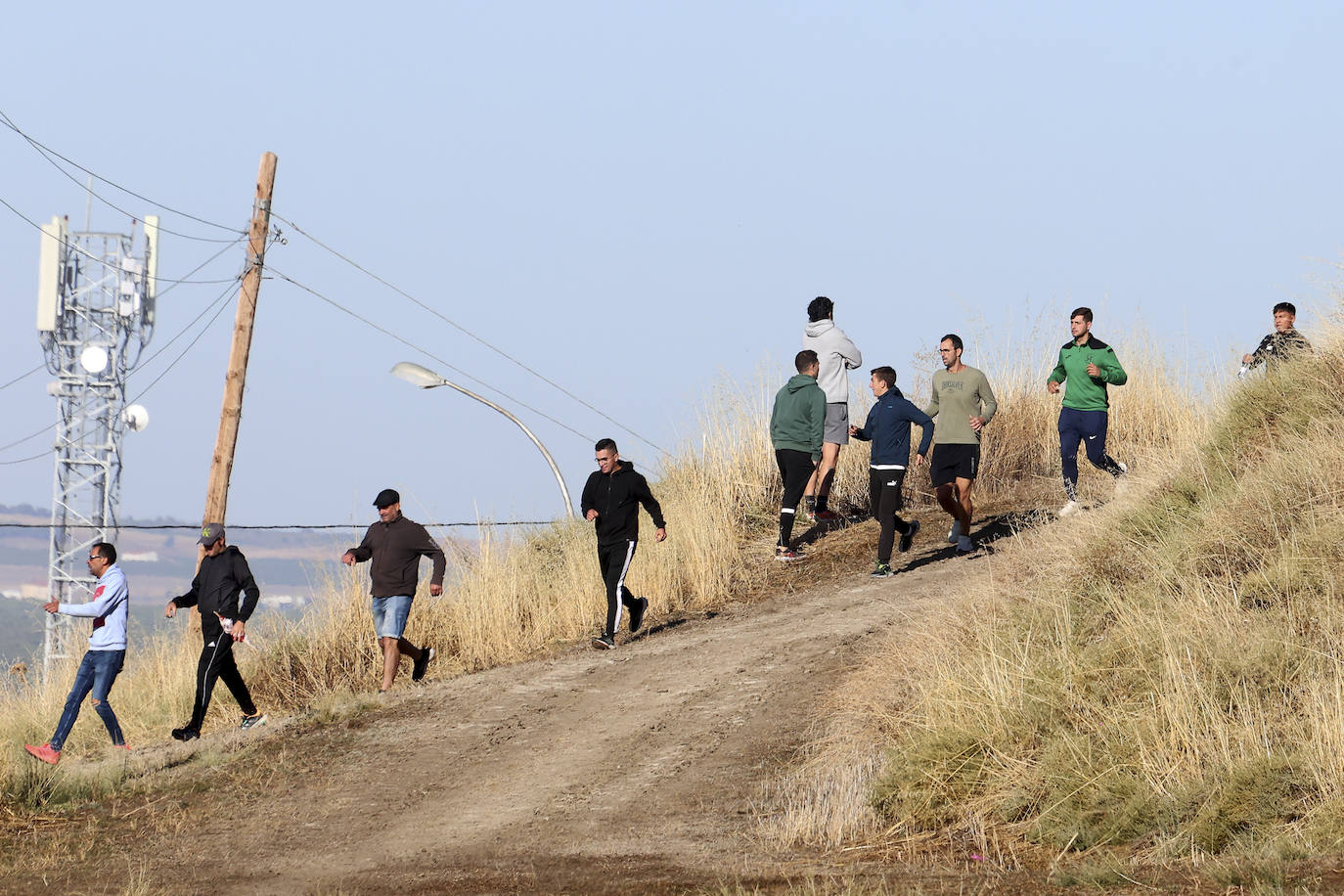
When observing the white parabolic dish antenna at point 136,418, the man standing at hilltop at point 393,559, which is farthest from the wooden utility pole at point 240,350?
the white parabolic dish antenna at point 136,418

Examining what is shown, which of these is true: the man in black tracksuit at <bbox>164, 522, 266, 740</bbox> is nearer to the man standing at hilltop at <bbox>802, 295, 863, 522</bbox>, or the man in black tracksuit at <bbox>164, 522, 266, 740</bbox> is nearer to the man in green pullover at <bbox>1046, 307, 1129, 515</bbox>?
the man standing at hilltop at <bbox>802, 295, 863, 522</bbox>

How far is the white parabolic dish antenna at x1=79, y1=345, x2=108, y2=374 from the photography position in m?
44.0

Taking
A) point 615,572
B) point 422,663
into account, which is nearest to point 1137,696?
point 615,572

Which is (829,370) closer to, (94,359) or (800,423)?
(800,423)

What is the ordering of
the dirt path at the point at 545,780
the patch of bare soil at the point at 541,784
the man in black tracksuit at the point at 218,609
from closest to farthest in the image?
1. the patch of bare soil at the point at 541,784
2. the dirt path at the point at 545,780
3. the man in black tracksuit at the point at 218,609

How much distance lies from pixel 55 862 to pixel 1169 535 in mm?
7727

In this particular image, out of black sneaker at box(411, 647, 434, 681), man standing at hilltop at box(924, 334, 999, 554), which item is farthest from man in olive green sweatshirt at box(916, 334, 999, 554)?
black sneaker at box(411, 647, 434, 681)

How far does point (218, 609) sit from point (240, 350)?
20.4ft

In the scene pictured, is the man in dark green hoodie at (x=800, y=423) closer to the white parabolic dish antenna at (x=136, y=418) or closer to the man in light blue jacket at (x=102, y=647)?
the man in light blue jacket at (x=102, y=647)

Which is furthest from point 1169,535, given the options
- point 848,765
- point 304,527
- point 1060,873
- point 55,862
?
point 304,527

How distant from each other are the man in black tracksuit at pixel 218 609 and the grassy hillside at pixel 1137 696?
16.8ft

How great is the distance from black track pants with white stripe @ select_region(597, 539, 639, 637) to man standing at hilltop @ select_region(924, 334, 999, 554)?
10.0 feet

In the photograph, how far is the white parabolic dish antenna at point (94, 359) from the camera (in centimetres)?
4400

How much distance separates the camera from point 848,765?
8.88m
